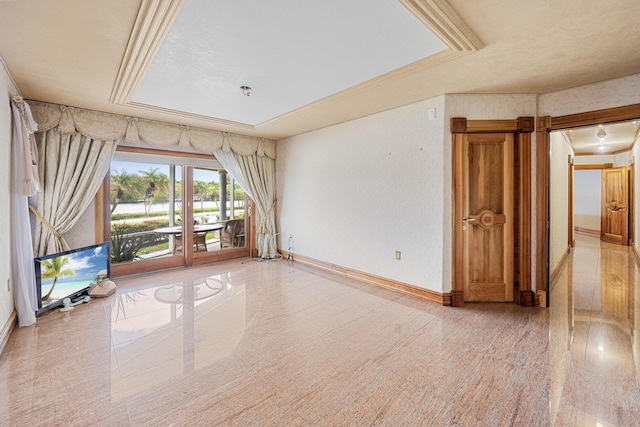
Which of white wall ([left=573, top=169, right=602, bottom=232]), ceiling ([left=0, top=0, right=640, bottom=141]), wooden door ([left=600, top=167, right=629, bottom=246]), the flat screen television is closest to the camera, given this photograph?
ceiling ([left=0, top=0, right=640, bottom=141])

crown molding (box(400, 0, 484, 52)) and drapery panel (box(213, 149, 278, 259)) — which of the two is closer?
crown molding (box(400, 0, 484, 52))

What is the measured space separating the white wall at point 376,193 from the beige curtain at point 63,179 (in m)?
3.22

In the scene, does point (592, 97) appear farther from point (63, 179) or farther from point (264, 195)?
point (63, 179)

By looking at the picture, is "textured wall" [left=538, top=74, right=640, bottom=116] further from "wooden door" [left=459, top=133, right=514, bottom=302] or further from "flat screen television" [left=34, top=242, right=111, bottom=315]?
"flat screen television" [left=34, top=242, right=111, bottom=315]

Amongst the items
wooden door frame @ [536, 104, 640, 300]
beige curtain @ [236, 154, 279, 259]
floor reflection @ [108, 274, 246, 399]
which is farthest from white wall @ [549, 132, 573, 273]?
beige curtain @ [236, 154, 279, 259]

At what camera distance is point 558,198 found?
4.94 metres

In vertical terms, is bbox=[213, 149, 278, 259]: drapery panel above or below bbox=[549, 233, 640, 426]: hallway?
above

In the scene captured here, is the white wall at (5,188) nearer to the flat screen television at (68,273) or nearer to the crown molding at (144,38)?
the flat screen television at (68,273)

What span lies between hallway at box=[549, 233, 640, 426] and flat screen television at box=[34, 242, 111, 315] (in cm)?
478

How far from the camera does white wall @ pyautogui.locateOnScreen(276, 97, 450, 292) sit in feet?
11.7

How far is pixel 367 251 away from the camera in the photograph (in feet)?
14.4

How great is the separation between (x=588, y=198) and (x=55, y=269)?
12697mm

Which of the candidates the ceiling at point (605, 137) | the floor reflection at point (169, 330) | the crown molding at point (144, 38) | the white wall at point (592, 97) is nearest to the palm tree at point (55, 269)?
the floor reflection at point (169, 330)

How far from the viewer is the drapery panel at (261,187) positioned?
558 centimetres
